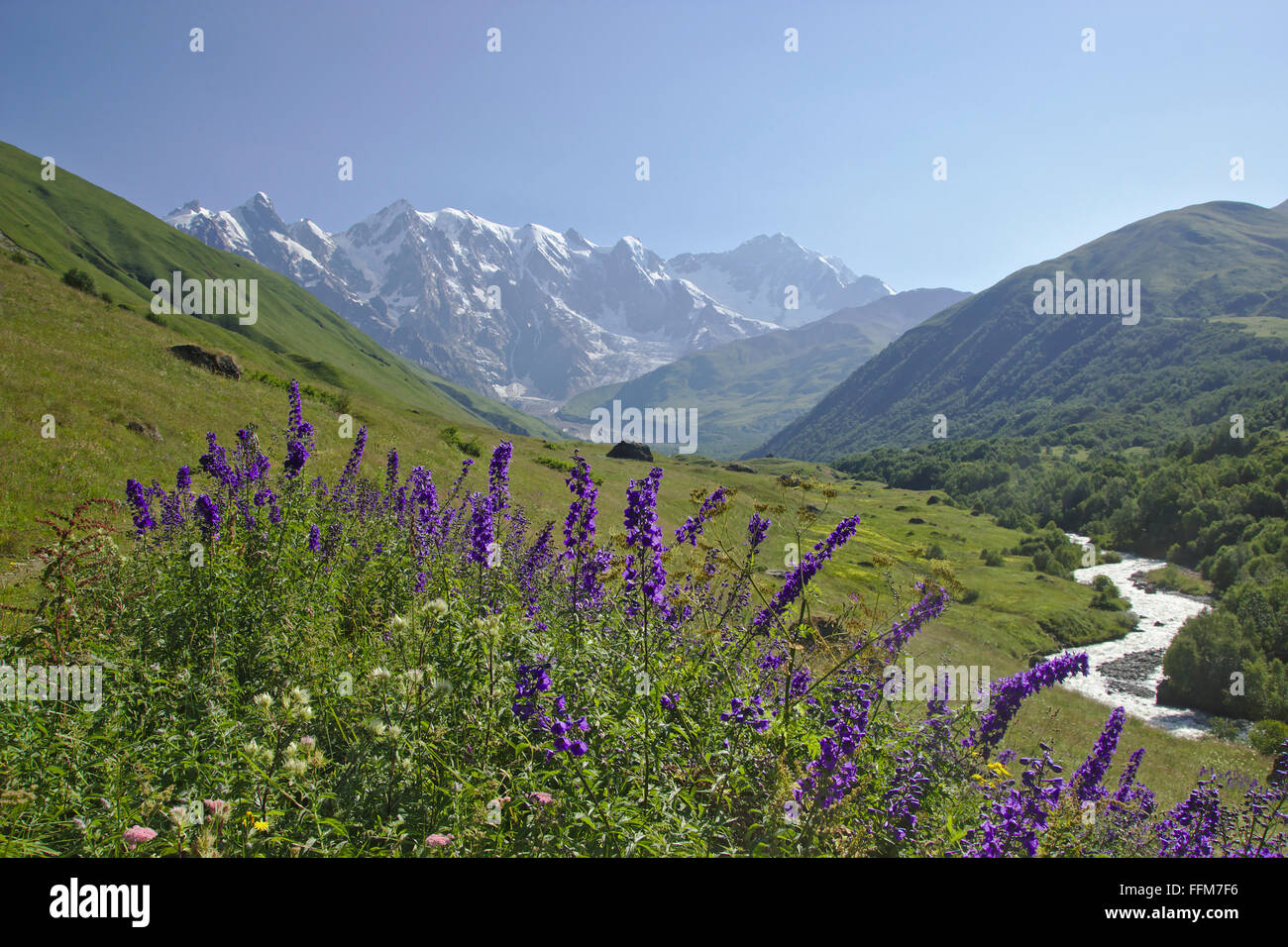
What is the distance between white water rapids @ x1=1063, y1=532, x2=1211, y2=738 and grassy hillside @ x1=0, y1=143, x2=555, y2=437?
9574 centimetres

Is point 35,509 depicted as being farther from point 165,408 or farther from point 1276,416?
point 1276,416

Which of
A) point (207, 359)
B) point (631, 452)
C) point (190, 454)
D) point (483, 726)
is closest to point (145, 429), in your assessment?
point (190, 454)

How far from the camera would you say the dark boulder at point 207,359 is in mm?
30231

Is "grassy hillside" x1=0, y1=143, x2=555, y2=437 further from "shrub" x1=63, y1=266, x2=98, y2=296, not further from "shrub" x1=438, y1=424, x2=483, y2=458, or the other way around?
"shrub" x1=438, y1=424, x2=483, y2=458

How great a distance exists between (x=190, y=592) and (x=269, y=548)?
3.19 ft

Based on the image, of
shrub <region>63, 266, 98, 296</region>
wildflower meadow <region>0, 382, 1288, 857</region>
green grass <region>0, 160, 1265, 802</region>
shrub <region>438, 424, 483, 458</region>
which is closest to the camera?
wildflower meadow <region>0, 382, 1288, 857</region>

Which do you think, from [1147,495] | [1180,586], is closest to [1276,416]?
[1147,495]

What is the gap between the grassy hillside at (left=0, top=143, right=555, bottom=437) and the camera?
9488cm

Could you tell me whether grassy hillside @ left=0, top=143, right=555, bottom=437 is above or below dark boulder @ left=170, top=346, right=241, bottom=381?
above

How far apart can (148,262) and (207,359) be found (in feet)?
482

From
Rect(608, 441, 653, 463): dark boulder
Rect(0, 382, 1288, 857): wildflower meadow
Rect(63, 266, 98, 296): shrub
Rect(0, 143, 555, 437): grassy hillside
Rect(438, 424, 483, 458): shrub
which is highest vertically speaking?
Rect(0, 143, 555, 437): grassy hillside

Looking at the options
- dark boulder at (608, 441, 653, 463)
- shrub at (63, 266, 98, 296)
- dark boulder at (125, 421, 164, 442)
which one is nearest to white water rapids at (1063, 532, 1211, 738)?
dark boulder at (608, 441, 653, 463)

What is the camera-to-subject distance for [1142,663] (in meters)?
61.5

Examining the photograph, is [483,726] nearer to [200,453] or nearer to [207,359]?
[200,453]
